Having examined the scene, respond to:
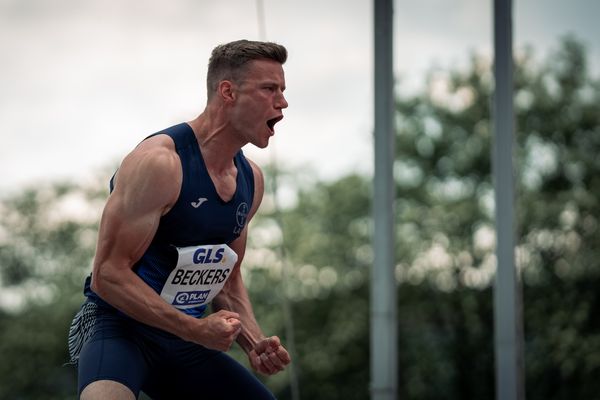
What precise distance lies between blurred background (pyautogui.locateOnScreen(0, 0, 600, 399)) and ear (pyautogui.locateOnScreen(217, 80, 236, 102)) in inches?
428

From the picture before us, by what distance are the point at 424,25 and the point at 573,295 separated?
3974mm

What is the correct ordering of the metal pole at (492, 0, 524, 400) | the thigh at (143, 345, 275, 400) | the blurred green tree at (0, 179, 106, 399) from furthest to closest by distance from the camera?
the blurred green tree at (0, 179, 106, 399), the metal pole at (492, 0, 524, 400), the thigh at (143, 345, 275, 400)

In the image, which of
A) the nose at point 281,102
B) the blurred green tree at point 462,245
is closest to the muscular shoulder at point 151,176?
the nose at point 281,102

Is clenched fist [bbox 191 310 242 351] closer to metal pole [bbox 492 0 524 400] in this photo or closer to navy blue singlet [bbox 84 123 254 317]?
navy blue singlet [bbox 84 123 254 317]

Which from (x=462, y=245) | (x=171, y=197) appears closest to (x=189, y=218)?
(x=171, y=197)

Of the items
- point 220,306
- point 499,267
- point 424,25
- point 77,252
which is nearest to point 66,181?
point 77,252

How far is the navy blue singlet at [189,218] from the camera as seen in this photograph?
1989mm

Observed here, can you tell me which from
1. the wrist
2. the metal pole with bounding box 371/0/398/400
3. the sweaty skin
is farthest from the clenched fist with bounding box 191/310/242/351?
the metal pole with bounding box 371/0/398/400

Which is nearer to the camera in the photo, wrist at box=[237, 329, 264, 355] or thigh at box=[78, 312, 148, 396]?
thigh at box=[78, 312, 148, 396]

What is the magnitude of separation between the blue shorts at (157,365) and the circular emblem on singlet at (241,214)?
264mm

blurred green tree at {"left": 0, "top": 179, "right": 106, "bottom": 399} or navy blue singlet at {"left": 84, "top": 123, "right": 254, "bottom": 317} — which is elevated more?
navy blue singlet at {"left": 84, "top": 123, "right": 254, "bottom": 317}

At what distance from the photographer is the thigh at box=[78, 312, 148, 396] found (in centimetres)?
195

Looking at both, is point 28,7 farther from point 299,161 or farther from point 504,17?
point 504,17

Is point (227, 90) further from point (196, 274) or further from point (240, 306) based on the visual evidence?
point (240, 306)
